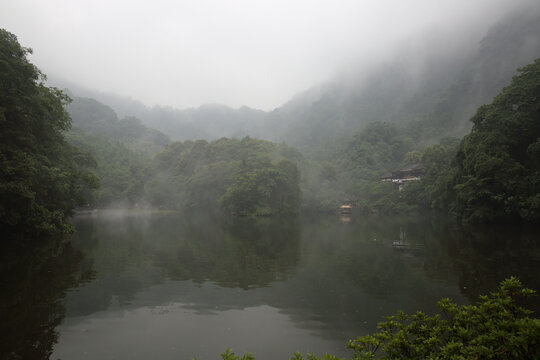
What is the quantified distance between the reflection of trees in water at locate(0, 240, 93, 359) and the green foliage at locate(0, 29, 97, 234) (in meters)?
1.74

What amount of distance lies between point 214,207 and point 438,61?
10109cm

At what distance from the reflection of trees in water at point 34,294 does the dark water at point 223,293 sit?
0.03 metres

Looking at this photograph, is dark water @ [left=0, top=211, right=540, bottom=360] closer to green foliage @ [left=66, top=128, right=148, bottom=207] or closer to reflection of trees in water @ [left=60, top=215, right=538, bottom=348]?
reflection of trees in water @ [left=60, top=215, right=538, bottom=348]

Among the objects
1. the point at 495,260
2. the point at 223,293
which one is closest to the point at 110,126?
the point at 223,293

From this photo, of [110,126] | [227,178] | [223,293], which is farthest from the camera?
[110,126]

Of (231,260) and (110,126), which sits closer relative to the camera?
(231,260)

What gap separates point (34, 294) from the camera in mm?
8977

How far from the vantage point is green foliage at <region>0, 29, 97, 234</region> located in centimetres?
1475

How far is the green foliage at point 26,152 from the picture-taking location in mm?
14745

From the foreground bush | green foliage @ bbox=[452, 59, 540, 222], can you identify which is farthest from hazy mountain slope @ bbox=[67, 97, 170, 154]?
the foreground bush

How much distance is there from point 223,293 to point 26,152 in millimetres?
13214

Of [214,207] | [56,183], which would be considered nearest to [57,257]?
[56,183]

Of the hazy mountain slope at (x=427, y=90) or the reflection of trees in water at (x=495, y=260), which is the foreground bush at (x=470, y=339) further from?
the hazy mountain slope at (x=427, y=90)

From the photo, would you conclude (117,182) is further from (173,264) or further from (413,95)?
(413,95)
